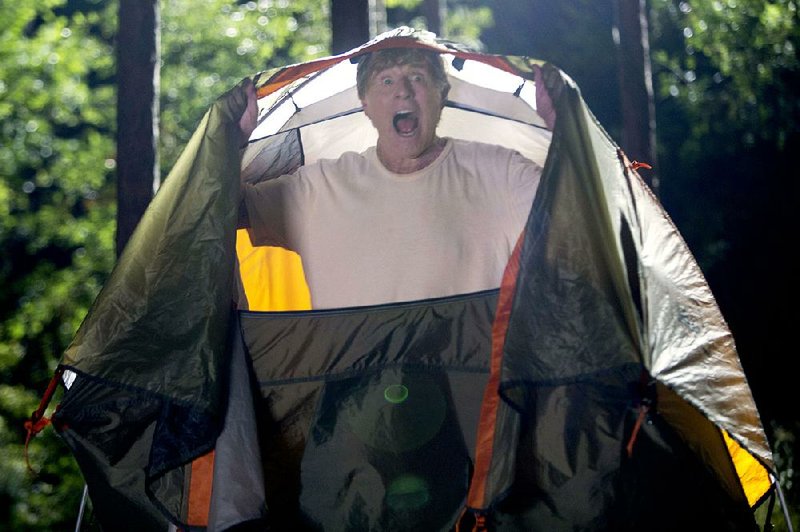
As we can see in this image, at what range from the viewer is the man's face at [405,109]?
3.76 meters

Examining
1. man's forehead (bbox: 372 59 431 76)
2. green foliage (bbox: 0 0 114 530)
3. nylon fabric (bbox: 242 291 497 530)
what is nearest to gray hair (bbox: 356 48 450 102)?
man's forehead (bbox: 372 59 431 76)

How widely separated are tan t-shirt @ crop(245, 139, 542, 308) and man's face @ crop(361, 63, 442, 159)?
0.09 metres

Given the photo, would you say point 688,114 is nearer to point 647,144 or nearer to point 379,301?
→ point 647,144

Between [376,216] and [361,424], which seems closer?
[361,424]

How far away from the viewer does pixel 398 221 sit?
3662 mm

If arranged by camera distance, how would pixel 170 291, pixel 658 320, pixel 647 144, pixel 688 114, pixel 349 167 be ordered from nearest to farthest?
pixel 658 320
pixel 170 291
pixel 349 167
pixel 647 144
pixel 688 114

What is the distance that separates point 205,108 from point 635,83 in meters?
5.71

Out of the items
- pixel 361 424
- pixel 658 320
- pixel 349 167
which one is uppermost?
pixel 349 167

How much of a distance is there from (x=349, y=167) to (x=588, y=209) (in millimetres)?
1169

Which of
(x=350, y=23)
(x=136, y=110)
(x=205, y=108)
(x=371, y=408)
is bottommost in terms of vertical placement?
(x=371, y=408)

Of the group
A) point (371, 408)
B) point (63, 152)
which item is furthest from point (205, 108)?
point (371, 408)

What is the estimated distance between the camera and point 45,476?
11.6 meters

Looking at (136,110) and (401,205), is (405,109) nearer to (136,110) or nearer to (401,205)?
(401,205)

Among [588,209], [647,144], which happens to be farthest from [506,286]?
[647,144]
